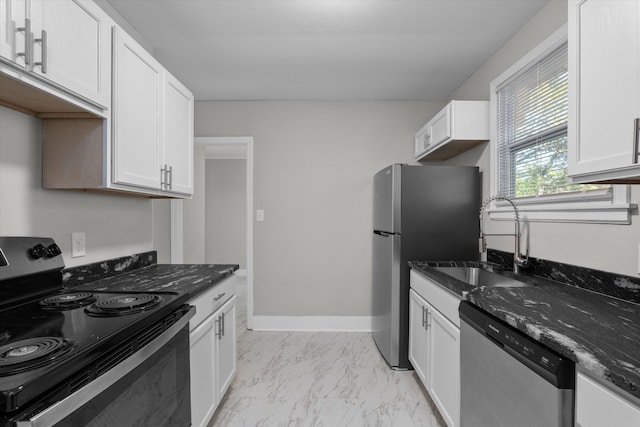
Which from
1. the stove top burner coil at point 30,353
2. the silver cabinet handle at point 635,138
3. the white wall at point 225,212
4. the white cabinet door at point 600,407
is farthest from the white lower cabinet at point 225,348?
the white wall at point 225,212

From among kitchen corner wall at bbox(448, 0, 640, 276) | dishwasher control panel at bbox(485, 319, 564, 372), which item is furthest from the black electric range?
kitchen corner wall at bbox(448, 0, 640, 276)

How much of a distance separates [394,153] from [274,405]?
8.61 feet

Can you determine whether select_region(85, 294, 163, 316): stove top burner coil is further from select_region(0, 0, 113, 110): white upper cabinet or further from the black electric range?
select_region(0, 0, 113, 110): white upper cabinet

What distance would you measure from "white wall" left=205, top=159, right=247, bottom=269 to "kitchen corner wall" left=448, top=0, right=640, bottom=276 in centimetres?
455

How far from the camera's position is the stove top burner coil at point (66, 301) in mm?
1259

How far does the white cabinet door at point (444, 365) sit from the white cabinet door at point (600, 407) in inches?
30.4

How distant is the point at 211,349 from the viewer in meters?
1.81

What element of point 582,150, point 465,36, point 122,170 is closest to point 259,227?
point 122,170

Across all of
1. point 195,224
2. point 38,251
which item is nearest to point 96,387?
point 38,251

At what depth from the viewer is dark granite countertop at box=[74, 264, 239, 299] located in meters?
1.62

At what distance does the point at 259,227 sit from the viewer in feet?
12.0

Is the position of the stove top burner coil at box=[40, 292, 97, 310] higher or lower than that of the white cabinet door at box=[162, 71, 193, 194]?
lower

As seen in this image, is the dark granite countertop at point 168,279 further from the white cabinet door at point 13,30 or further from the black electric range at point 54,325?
the white cabinet door at point 13,30

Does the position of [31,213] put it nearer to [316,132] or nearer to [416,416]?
[416,416]
